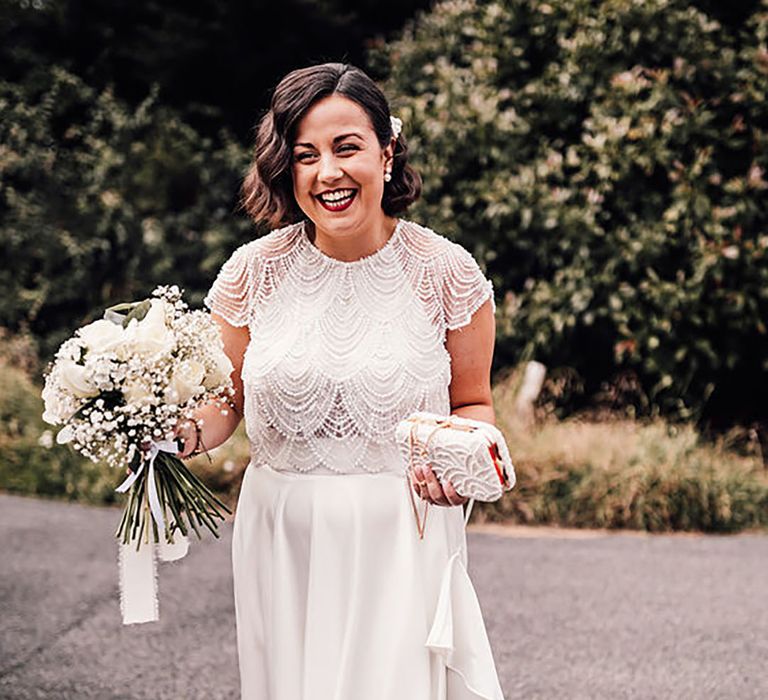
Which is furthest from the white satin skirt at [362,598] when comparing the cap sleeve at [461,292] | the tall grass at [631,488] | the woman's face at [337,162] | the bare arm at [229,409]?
the tall grass at [631,488]

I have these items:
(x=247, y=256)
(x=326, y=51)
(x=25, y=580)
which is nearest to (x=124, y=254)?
(x=326, y=51)

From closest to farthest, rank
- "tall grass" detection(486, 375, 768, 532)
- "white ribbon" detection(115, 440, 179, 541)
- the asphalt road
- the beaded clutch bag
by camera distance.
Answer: the beaded clutch bag, "white ribbon" detection(115, 440, 179, 541), the asphalt road, "tall grass" detection(486, 375, 768, 532)

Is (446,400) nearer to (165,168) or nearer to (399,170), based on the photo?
(399,170)

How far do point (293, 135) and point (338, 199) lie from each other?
0.19 m

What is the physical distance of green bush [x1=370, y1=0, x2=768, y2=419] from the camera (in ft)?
→ 29.6

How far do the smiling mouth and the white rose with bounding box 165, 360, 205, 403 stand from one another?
1.53 feet

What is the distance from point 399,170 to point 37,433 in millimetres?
7223

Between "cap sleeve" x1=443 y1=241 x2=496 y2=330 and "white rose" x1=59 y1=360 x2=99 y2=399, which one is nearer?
"white rose" x1=59 y1=360 x2=99 y2=399

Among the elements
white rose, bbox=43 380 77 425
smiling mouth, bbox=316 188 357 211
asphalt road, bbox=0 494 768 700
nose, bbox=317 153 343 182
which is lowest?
asphalt road, bbox=0 494 768 700

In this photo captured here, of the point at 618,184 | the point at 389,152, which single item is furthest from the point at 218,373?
the point at 618,184

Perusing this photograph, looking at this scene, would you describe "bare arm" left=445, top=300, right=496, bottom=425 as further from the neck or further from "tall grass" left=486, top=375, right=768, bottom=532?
"tall grass" left=486, top=375, right=768, bottom=532

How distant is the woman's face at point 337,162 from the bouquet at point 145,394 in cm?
37

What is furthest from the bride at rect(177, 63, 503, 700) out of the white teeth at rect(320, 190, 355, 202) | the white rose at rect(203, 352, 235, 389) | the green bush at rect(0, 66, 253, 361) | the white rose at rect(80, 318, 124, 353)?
the green bush at rect(0, 66, 253, 361)

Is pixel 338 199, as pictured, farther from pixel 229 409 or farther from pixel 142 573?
pixel 142 573
